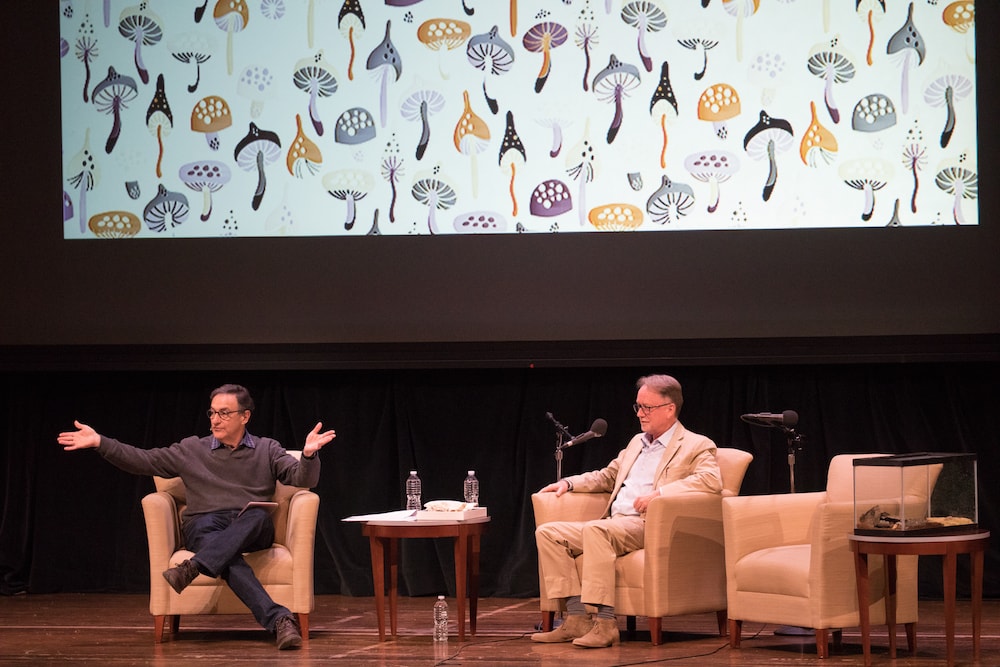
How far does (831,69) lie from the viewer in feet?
20.1

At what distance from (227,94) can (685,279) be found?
2.63m

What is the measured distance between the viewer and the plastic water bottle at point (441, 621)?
16.5 feet

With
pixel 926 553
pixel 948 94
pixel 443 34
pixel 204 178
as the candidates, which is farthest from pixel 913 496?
pixel 204 178

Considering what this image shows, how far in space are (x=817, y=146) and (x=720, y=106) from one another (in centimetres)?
54

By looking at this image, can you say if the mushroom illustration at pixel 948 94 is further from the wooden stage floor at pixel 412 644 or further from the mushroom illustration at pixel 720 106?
the wooden stage floor at pixel 412 644

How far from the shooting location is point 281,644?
4836 millimetres

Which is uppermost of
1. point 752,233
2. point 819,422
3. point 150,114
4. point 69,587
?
point 150,114

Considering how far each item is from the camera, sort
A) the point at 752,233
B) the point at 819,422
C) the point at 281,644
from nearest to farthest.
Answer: the point at 281,644 → the point at 752,233 → the point at 819,422

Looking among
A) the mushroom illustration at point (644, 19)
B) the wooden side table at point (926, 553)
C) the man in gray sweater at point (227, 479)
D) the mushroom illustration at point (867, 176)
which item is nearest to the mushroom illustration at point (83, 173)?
the man in gray sweater at point (227, 479)

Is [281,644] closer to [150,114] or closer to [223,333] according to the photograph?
[223,333]

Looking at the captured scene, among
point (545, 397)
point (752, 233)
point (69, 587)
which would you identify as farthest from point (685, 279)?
point (69, 587)

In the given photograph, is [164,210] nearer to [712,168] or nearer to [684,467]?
[712,168]

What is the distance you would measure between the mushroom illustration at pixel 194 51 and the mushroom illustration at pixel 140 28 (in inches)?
5.1

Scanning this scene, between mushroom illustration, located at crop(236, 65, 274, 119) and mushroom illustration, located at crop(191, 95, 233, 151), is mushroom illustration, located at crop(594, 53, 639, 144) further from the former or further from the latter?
mushroom illustration, located at crop(191, 95, 233, 151)
